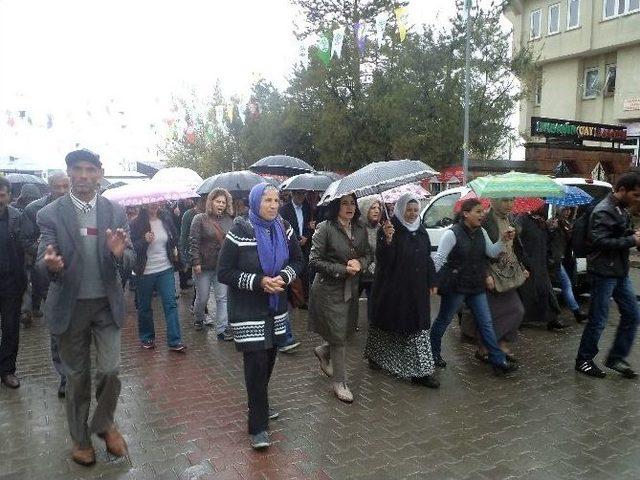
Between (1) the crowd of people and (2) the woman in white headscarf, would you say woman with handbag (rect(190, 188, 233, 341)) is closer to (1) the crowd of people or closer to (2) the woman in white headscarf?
(1) the crowd of people

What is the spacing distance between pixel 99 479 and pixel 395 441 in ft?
6.48

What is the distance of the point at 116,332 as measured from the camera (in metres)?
3.73

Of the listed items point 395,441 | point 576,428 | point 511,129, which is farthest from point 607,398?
point 511,129

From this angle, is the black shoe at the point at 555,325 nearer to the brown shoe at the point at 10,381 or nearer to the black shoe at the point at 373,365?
the black shoe at the point at 373,365

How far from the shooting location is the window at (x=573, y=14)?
86.7 feet

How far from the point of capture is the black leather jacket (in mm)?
4891

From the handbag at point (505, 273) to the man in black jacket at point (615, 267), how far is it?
74 cm

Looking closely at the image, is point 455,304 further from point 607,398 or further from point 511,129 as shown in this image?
point 511,129

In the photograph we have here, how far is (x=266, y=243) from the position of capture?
3.90 meters

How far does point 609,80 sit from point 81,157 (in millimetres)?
27549

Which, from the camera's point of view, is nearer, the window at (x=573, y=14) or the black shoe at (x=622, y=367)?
the black shoe at (x=622, y=367)

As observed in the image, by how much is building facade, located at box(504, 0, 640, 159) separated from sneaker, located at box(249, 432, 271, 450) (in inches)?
846

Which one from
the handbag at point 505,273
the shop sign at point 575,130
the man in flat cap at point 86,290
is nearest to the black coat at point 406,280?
the handbag at point 505,273

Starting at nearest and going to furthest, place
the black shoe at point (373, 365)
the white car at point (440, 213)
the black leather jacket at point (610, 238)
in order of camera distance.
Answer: the black leather jacket at point (610, 238) → the black shoe at point (373, 365) → the white car at point (440, 213)
